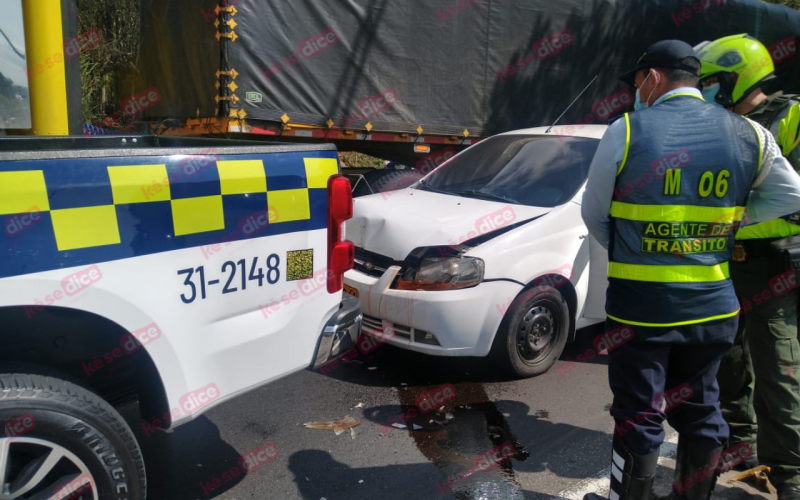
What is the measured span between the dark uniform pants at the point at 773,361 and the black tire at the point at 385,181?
4555 mm

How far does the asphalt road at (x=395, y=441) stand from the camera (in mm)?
2809

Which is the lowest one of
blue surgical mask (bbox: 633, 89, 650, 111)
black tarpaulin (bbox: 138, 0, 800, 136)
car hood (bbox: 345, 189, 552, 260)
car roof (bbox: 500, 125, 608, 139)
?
car hood (bbox: 345, 189, 552, 260)

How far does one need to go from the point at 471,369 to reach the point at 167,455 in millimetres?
2009

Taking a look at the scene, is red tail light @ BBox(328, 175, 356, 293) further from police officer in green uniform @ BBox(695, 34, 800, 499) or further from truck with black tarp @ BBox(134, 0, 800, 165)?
truck with black tarp @ BBox(134, 0, 800, 165)

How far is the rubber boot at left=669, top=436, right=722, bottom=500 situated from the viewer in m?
2.32

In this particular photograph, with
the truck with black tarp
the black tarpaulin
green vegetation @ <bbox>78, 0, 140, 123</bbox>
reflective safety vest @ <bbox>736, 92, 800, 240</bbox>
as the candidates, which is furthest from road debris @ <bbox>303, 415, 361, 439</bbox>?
green vegetation @ <bbox>78, 0, 140, 123</bbox>

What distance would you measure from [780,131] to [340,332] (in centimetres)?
212

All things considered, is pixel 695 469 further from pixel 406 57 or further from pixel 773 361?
pixel 406 57

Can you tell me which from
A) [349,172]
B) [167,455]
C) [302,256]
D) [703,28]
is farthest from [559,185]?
[703,28]

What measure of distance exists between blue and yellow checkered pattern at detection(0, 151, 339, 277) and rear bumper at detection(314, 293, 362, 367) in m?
0.45

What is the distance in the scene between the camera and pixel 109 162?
1.95 metres

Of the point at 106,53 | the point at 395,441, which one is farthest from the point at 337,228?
the point at 106,53

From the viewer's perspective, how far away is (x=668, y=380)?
2.36 m

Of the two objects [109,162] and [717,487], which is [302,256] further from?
[717,487]
